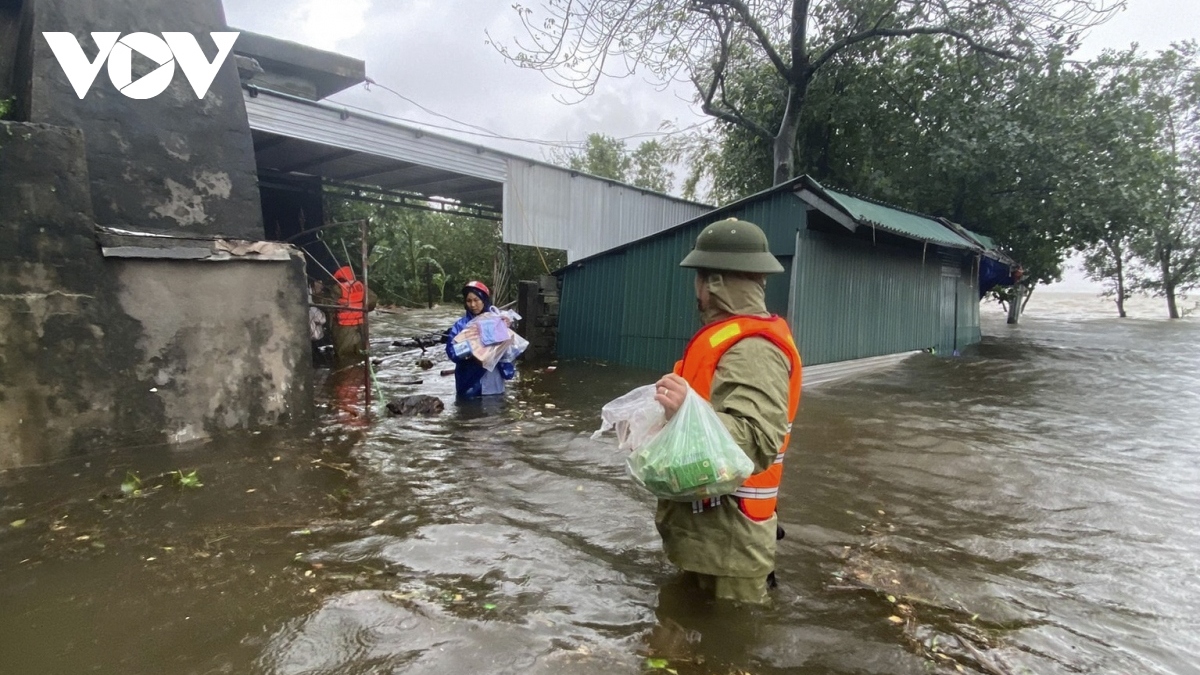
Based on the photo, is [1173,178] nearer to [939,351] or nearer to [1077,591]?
[939,351]

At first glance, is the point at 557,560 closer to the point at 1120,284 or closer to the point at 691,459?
the point at 691,459

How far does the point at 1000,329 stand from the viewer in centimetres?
2361

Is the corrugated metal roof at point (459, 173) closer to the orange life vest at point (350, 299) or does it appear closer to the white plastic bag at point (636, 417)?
the orange life vest at point (350, 299)

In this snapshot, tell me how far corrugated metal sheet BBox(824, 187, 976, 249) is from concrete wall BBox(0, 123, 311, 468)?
7.66 metres

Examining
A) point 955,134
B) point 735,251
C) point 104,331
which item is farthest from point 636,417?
point 955,134

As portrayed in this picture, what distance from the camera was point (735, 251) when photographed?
2625 millimetres

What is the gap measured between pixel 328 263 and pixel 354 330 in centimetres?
545

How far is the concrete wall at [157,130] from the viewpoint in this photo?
555cm

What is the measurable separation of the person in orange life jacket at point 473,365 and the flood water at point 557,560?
1088mm

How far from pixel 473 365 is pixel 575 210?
6.64 metres

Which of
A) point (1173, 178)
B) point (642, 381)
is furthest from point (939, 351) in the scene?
point (1173, 178)

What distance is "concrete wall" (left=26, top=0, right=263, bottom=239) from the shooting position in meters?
5.55

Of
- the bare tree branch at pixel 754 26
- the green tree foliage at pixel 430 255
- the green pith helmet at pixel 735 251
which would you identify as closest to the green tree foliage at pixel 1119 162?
the bare tree branch at pixel 754 26

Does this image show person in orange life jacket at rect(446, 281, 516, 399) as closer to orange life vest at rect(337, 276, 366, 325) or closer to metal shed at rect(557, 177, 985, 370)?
orange life vest at rect(337, 276, 366, 325)
